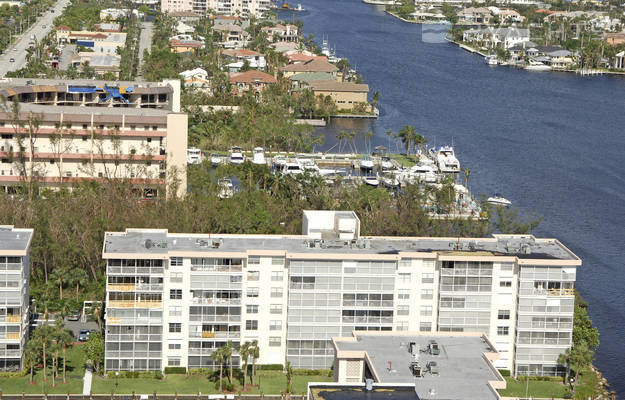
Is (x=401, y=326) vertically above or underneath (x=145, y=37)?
above

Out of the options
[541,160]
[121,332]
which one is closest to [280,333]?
[121,332]

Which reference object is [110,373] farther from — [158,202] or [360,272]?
[158,202]

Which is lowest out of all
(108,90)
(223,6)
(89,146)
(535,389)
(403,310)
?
(535,389)

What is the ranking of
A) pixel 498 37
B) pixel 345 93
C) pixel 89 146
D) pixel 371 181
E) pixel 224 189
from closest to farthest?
pixel 224 189 < pixel 89 146 < pixel 371 181 < pixel 345 93 < pixel 498 37

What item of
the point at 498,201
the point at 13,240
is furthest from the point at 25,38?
the point at 13,240

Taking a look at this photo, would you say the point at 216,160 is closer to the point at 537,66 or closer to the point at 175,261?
the point at 175,261

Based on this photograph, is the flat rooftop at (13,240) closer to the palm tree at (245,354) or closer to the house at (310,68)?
the palm tree at (245,354)

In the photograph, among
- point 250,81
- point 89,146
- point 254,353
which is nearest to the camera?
point 254,353
